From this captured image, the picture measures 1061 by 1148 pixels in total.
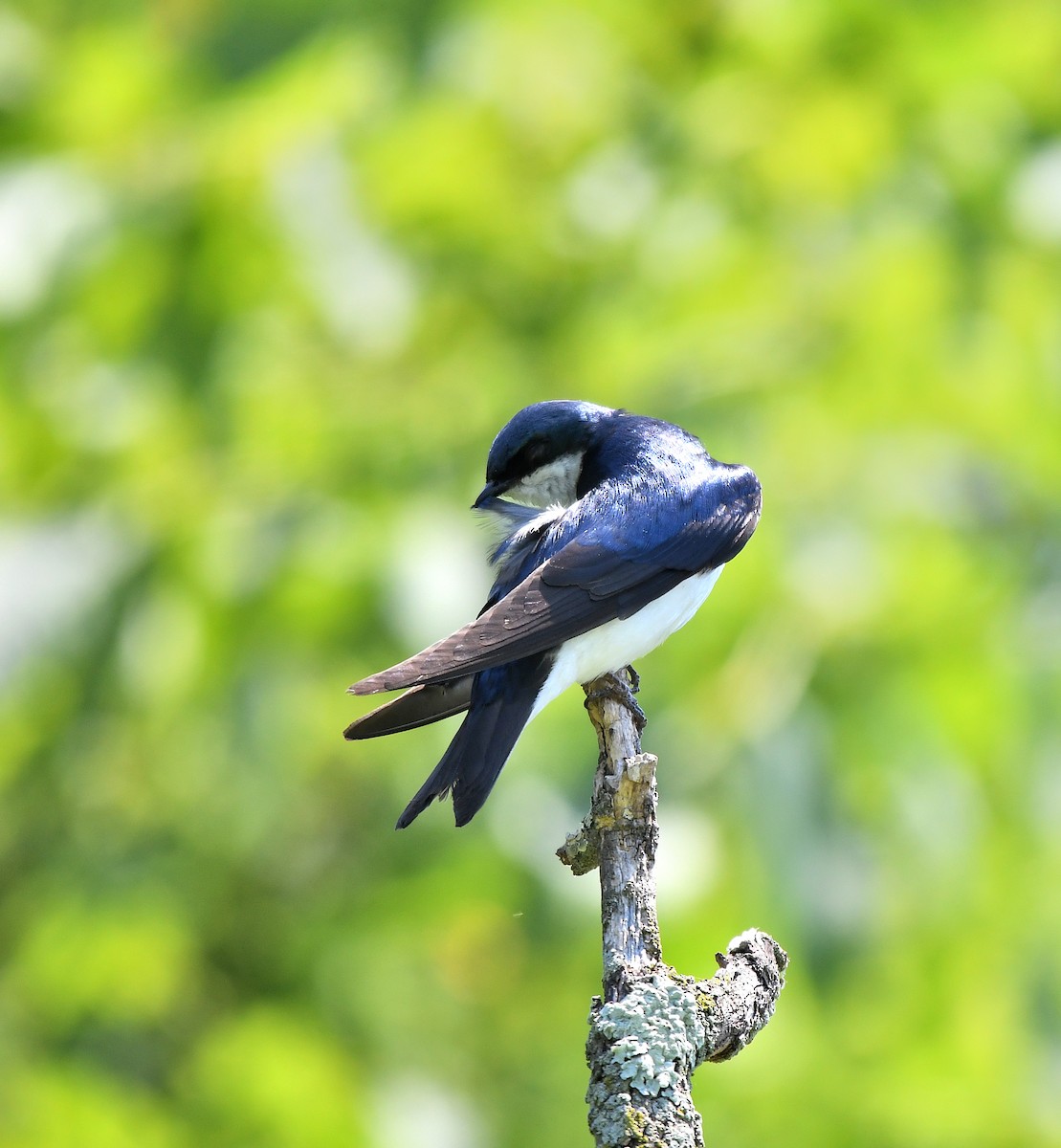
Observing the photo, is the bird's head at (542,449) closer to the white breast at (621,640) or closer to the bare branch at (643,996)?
the white breast at (621,640)

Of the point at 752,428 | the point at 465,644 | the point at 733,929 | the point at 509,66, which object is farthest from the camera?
the point at 509,66

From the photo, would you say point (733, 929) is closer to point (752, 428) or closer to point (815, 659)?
point (815, 659)

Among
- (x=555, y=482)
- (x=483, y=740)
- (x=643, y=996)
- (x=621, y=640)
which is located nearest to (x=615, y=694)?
(x=621, y=640)

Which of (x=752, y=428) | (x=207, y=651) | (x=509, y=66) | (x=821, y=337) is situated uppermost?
(x=509, y=66)

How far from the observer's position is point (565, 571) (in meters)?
2.25

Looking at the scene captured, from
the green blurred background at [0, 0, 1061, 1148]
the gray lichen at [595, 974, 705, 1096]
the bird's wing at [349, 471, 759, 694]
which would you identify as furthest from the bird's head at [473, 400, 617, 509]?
the gray lichen at [595, 974, 705, 1096]

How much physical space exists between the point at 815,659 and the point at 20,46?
295cm

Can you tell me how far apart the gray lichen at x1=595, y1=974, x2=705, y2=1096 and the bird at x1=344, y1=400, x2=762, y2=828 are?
42 centimetres

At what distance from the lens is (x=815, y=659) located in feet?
9.87

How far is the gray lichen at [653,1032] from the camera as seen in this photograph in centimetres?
136

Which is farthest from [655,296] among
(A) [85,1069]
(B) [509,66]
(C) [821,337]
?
(A) [85,1069]

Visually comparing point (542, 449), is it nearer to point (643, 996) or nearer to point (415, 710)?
point (415, 710)

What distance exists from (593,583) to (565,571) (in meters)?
0.05

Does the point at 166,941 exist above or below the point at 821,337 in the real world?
below
